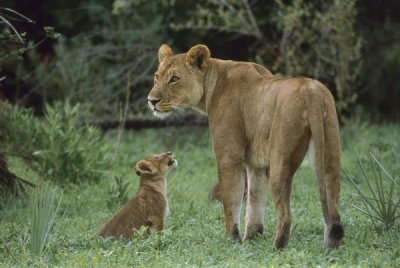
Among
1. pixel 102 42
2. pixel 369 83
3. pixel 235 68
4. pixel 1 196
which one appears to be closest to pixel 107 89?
pixel 102 42

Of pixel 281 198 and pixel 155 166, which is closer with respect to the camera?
pixel 281 198

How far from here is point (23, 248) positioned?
797 centimetres

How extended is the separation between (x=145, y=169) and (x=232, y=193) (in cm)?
153

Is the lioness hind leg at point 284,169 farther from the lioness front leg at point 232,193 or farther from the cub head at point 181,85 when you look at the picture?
the cub head at point 181,85

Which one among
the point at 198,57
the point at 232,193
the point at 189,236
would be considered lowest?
the point at 189,236

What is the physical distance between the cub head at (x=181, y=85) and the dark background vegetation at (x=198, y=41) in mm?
6377

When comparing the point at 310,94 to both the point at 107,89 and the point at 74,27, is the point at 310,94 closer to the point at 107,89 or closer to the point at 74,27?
the point at 107,89

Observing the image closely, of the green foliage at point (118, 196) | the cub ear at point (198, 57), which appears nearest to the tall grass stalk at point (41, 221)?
the cub ear at point (198, 57)

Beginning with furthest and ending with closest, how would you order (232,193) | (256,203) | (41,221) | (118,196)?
(118,196) → (256,203) → (232,193) → (41,221)

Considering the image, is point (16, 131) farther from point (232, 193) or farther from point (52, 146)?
point (232, 193)

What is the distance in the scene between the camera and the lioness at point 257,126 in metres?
7.47

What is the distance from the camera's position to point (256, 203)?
8.68 meters

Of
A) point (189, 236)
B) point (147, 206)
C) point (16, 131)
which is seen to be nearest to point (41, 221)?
point (189, 236)

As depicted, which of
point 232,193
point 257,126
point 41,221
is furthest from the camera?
point 232,193
